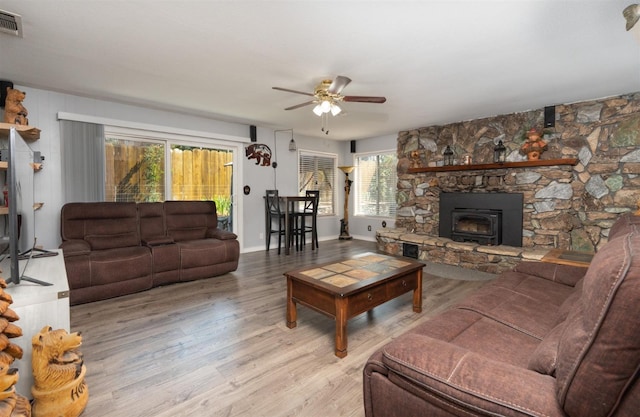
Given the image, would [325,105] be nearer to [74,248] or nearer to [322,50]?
[322,50]

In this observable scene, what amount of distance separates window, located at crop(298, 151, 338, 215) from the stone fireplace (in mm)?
1810

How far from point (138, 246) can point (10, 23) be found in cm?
244

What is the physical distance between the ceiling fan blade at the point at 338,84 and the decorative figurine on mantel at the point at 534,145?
316cm

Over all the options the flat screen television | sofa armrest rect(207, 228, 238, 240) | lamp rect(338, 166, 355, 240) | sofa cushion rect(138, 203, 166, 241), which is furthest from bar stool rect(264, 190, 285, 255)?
the flat screen television

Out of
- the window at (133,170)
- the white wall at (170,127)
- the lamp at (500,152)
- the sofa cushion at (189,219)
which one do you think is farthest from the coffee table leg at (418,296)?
the window at (133,170)

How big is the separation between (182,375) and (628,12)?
3335 mm

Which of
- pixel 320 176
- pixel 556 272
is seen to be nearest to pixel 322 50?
pixel 556 272

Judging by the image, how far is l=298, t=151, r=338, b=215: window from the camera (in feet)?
21.8

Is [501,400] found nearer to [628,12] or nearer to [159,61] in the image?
[628,12]

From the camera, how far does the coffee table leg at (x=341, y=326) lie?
214 cm

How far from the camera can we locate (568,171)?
418 cm

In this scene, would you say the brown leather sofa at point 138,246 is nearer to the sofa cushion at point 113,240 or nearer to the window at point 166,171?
the sofa cushion at point 113,240

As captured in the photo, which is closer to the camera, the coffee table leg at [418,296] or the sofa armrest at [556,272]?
the sofa armrest at [556,272]

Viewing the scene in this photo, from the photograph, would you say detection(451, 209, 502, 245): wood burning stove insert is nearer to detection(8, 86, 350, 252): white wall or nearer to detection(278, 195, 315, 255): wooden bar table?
detection(278, 195, 315, 255): wooden bar table
